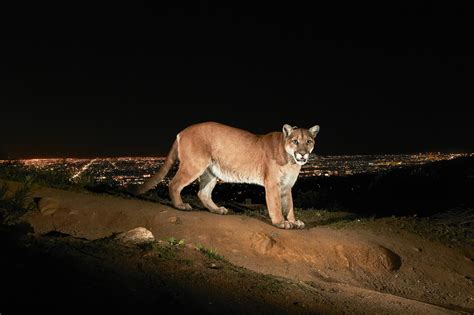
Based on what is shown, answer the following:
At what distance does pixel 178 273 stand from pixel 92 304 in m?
2.01

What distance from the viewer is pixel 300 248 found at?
10.9m

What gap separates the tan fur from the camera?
1245 centimetres

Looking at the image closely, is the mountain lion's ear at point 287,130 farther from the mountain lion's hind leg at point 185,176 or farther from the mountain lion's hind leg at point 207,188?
the mountain lion's hind leg at point 207,188

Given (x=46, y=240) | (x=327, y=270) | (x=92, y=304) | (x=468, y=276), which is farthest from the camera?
(x=468, y=276)

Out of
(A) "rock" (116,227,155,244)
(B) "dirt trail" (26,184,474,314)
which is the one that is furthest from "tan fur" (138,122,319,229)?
(A) "rock" (116,227,155,244)

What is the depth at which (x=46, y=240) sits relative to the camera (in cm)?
795

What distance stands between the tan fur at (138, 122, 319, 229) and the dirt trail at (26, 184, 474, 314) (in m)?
0.84

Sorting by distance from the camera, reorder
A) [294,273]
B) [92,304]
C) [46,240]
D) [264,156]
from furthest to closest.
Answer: [264,156] < [294,273] < [46,240] < [92,304]

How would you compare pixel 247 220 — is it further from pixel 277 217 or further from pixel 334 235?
pixel 334 235

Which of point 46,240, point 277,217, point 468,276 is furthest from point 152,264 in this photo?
Result: point 468,276

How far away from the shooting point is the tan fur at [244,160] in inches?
490

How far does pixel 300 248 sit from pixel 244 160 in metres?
3.05

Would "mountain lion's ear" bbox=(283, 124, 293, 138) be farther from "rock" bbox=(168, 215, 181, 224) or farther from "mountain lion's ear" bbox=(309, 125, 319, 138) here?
"rock" bbox=(168, 215, 181, 224)

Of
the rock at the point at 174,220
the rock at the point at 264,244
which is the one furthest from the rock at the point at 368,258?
the rock at the point at 174,220
